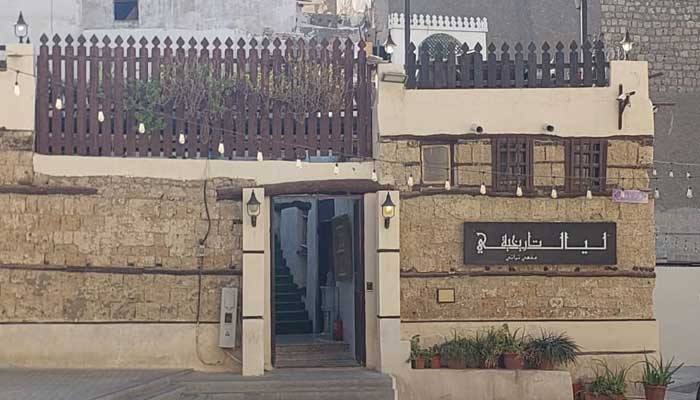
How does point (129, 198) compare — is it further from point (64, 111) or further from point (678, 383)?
point (678, 383)

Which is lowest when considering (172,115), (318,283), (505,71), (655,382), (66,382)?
(655,382)

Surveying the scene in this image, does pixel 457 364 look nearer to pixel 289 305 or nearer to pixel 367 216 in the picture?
pixel 367 216

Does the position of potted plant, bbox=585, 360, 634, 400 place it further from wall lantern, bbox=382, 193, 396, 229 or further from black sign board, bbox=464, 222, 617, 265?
wall lantern, bbox=382, 193, 396, 229

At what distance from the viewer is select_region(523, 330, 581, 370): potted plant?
11.2 metres

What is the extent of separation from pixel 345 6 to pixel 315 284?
10036 millimetres

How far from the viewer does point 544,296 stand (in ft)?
38.5

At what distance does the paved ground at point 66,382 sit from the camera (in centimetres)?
948

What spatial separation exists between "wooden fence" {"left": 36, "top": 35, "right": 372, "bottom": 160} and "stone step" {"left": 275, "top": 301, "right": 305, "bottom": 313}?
16.1ft

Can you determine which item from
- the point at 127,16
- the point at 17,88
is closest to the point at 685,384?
the point at 17,88

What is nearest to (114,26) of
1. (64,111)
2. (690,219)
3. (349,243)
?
(64,111)

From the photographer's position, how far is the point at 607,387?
11047 millimetres

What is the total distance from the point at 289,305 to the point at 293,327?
2.92 feet

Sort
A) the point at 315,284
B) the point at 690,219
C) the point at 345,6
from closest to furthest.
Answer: the point at 315,284 < the point at 690,219 < the point at 345,6

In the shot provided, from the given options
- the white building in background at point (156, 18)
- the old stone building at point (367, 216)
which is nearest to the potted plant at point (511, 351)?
the old stone building at point (367, 216)
